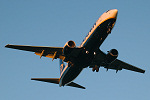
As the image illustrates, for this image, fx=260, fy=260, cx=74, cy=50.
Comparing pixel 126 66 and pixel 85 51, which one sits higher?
pixel 126 66

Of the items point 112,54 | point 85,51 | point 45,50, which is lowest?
point 85,51

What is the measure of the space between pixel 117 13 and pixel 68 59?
895 centimetres

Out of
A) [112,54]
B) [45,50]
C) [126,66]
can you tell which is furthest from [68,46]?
[126,66]

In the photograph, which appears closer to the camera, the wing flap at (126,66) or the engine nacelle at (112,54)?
the engine nacelle at (112,54)

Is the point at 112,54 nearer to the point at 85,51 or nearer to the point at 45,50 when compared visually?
the point at 85,51

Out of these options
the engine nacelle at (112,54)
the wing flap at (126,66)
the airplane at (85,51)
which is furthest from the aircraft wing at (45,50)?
the wing flap at (126,66)

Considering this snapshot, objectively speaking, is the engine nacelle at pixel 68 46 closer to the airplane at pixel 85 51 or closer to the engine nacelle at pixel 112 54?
the airplane at pixel 85 51

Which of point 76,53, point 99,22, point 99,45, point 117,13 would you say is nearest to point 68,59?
point 76,53

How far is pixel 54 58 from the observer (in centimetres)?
3484

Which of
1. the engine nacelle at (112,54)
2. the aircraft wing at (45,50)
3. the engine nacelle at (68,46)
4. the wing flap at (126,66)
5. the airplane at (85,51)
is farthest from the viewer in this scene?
the wing flap at (126,66)

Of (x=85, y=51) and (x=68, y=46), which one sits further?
(x=85, y=51)

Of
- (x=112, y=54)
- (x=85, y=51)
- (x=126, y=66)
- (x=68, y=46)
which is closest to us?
(x=68, y=46)

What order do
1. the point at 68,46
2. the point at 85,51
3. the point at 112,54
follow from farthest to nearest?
the point at 112,54 < the point at 85,51 < the point at 68,46

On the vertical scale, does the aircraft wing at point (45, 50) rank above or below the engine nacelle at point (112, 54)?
below
